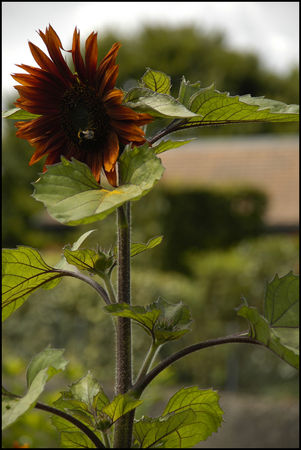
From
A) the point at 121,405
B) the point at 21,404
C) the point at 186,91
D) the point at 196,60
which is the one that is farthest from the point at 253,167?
the point at 196,60

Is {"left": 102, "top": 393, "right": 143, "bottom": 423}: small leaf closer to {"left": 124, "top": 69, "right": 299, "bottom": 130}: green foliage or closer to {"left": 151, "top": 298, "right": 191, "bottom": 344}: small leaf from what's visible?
{"left": 151, "top": 298, "right": 191, "bottom": 344}: small leaf

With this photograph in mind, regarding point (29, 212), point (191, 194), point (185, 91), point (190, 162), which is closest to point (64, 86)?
point (185, 91)

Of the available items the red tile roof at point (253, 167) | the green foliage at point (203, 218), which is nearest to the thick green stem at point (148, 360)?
the green foliage at point (203, 218)

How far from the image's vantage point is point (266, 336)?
33.7 inches

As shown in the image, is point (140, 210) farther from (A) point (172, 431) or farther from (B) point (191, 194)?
(A) point (172, 431)

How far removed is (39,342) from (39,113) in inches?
222

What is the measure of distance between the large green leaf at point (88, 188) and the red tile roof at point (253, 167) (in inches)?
411

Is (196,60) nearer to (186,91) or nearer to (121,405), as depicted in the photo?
(186,91)

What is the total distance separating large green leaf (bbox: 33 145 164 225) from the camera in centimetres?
67

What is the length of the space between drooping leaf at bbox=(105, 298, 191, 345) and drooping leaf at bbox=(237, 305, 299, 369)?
9cm

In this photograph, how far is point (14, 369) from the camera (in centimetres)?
326

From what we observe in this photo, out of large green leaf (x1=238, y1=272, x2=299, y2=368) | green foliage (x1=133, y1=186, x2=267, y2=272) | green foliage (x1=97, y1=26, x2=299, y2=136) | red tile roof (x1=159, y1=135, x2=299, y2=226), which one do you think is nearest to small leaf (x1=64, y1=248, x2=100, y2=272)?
large green leaf (x1=238, y1=272, x2=299, y2=368)

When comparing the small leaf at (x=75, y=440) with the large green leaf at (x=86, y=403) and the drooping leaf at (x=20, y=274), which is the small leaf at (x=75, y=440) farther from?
the drooping leaf at (x=20, y=274)

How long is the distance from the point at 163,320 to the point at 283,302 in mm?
178
